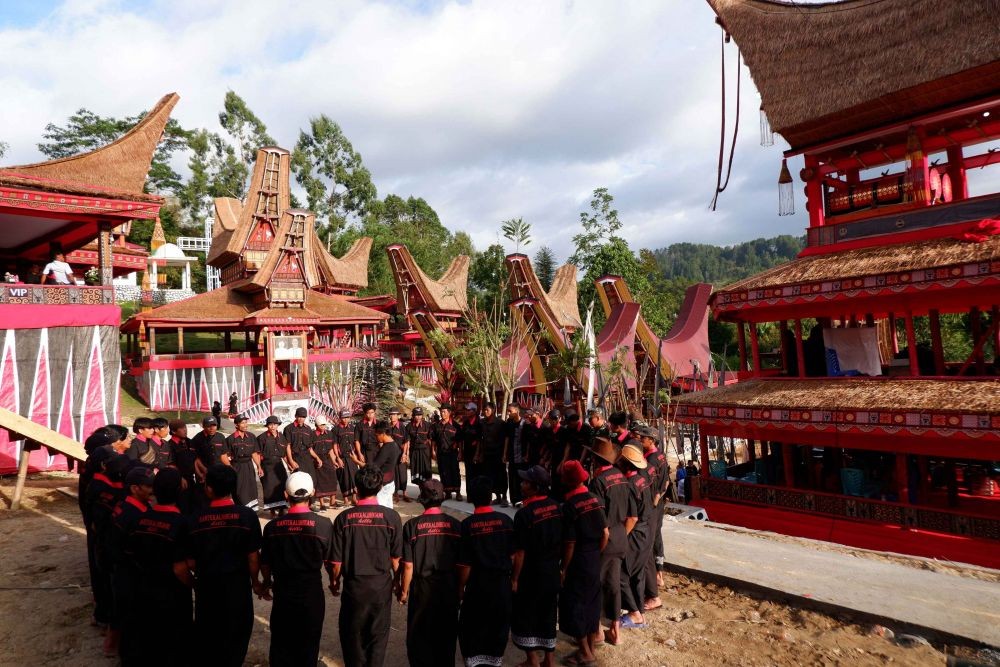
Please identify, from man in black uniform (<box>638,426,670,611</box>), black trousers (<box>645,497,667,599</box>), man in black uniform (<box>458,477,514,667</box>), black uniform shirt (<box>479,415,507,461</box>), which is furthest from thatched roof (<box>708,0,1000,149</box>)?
man in black uniform (<box>458,477,514,667</box>)

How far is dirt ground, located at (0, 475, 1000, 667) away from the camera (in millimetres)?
5168

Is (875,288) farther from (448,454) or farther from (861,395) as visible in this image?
(448,454)

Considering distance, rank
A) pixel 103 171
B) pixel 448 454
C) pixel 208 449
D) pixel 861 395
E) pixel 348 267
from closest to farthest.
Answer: pixel 208 449, pixel 861 395, pixel 448 454, pixel 103 171, pixel 348 267

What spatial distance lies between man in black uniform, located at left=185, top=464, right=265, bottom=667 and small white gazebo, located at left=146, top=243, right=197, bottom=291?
133ft

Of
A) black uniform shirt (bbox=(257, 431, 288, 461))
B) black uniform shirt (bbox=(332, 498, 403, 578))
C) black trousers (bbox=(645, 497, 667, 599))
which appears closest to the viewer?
black uniform shirt (bbox=(332, 498, 403, 578))

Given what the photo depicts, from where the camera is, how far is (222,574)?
4629mm

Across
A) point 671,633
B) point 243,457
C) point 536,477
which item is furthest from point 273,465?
point 671,633

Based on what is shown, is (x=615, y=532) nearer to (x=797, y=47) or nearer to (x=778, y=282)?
(x=778, y=282)

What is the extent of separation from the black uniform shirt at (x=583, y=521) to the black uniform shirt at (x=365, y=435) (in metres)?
6.23

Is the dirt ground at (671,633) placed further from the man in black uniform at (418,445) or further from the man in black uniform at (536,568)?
the man in black uniform at (418,445)

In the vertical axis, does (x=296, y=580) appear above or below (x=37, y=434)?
below

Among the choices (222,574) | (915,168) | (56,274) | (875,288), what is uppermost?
(915,168)

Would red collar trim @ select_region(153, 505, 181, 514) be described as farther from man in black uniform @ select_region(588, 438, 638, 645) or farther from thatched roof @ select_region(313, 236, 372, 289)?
thatched roof @ select_region(313, 236, 372, 289)

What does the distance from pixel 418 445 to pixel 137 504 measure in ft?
25.1
